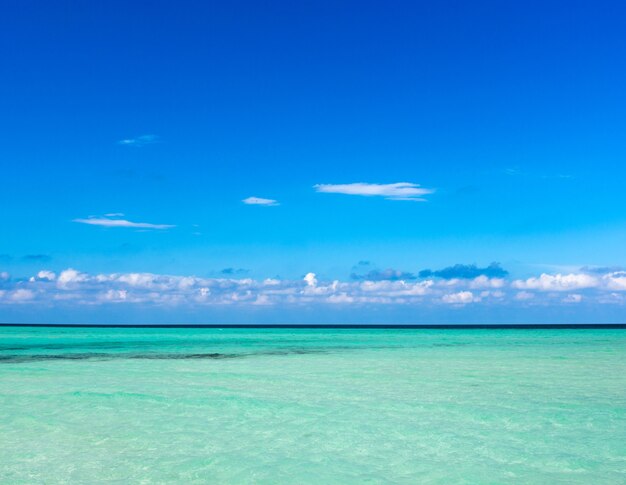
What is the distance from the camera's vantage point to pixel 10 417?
12.1 m

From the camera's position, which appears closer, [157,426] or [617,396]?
[157,426]

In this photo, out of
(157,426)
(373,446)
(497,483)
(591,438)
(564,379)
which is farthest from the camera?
(564,379)

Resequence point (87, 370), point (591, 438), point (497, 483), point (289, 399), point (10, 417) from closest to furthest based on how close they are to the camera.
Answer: point (497, 483), point (591, 438), point (10, 417), point (289, 399), point (87, 370)

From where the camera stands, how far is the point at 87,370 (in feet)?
74.2

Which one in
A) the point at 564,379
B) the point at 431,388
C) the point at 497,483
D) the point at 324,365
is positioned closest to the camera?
the point at 497,483

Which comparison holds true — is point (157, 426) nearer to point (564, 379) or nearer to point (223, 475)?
point (223, 475)

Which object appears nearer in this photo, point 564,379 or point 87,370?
point 564,379

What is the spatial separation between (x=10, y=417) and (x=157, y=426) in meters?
3.35

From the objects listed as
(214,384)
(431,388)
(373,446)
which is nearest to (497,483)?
(373,446)

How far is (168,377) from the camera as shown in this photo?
64.7 ft

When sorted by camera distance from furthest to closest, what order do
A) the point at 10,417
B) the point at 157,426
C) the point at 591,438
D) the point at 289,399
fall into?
the point at 289,399
the point at 10,417
the point at 157,426
the point at 591,438

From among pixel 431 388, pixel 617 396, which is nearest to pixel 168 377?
pixel 431 388

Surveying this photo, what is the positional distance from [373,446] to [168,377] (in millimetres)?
11691

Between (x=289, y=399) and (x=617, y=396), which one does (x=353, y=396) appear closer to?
(x=289, y=399)
